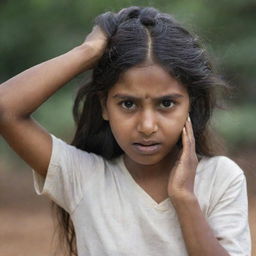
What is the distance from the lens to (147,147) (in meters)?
2.59

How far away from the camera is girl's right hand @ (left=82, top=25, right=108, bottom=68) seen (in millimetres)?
2748

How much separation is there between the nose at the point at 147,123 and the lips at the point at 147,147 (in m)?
0.04

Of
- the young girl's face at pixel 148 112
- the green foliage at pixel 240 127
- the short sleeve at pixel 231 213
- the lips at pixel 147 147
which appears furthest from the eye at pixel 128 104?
the green foliage at pixel 240 127

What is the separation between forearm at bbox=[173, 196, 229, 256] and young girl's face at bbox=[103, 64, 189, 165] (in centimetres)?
17

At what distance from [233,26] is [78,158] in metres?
5.40

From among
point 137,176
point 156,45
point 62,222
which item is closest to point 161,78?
point 156,45

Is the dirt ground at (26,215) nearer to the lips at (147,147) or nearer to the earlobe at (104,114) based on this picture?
the earlobe at (104,114)

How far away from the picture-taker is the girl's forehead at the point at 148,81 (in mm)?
2605

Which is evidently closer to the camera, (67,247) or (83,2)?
(67,247)

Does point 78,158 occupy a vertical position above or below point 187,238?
above

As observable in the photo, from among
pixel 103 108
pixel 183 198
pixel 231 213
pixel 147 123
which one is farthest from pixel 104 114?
pixel 231 213

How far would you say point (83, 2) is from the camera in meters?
7.21

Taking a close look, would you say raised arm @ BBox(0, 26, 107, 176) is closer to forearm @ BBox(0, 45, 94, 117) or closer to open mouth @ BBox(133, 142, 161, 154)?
forearm @ BBox(0, 45, 94, 117)

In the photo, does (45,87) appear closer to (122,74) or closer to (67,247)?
(122,74)
